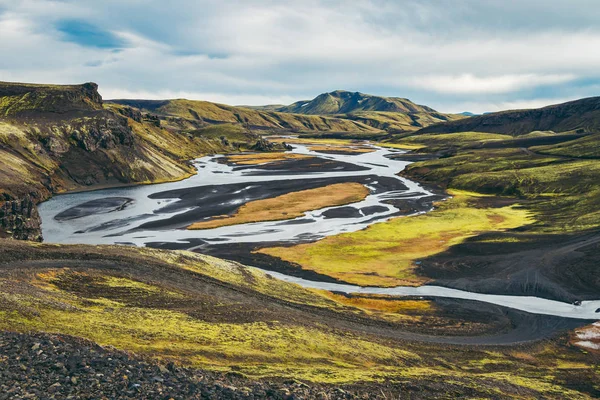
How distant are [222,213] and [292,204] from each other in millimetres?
21864

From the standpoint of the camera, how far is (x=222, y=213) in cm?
11388

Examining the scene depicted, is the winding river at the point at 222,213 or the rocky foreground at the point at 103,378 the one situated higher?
the rocky foreground at the point at 103,378

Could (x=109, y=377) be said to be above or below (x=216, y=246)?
above

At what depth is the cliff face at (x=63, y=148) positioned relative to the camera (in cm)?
13400

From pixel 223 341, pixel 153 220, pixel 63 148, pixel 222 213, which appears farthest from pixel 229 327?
pixel 63 148

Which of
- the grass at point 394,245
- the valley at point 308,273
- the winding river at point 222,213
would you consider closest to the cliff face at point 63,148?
the valley at point 308,273

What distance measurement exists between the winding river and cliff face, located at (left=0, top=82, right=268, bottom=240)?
383 inches

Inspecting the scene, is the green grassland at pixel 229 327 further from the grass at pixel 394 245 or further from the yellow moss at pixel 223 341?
the grass at pixel 394 245

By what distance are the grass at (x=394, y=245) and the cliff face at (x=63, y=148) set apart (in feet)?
253

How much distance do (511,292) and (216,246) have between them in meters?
51.6

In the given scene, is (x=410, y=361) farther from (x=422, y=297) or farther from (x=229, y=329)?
(x=422, y=297)

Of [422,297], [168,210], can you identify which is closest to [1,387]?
[422,297]

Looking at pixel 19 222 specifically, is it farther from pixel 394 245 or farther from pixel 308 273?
pixel 394 245

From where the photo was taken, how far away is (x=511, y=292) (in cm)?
6562
